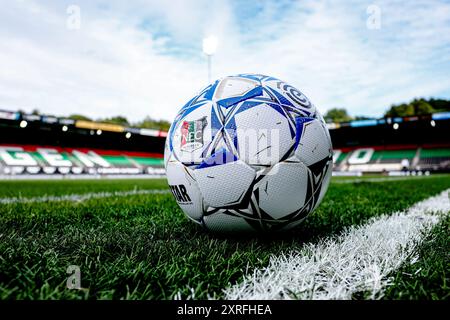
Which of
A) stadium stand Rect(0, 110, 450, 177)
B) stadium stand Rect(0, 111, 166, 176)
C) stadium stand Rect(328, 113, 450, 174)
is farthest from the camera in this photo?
stadium stand Rect(328, 113, 450, 174)

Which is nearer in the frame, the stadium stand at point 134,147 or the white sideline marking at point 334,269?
the white sideline marking at point 334,269

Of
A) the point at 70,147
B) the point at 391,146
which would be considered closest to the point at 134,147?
the point at 70,147

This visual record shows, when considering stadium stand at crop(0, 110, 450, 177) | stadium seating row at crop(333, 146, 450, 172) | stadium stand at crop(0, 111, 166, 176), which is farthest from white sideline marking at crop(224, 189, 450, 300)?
stadium seating row at crop(333, 146, 450, 172)

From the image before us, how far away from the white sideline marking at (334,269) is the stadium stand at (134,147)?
26441mm

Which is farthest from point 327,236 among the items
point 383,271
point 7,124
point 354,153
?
point 354,153

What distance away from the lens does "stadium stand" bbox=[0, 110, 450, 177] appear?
27859 millimetres

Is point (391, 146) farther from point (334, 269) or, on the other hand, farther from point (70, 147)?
point (334, 269)

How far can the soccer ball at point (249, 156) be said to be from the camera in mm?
1855

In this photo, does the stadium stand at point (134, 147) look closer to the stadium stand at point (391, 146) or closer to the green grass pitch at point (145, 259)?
the stadium stand at point (391, 146)

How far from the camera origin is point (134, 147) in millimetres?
36594

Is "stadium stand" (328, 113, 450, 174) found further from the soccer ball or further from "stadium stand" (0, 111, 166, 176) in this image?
the soccer ball

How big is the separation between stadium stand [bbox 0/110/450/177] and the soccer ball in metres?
25.8

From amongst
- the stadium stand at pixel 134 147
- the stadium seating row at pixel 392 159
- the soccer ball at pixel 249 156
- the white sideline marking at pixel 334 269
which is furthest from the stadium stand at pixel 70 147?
the white sideline marking at pixel 334 269

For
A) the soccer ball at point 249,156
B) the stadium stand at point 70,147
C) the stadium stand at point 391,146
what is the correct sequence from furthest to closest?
the stadium stand at point 391,146 → the stadium stand at point 70,147 → the soccer ball at point 249,156
